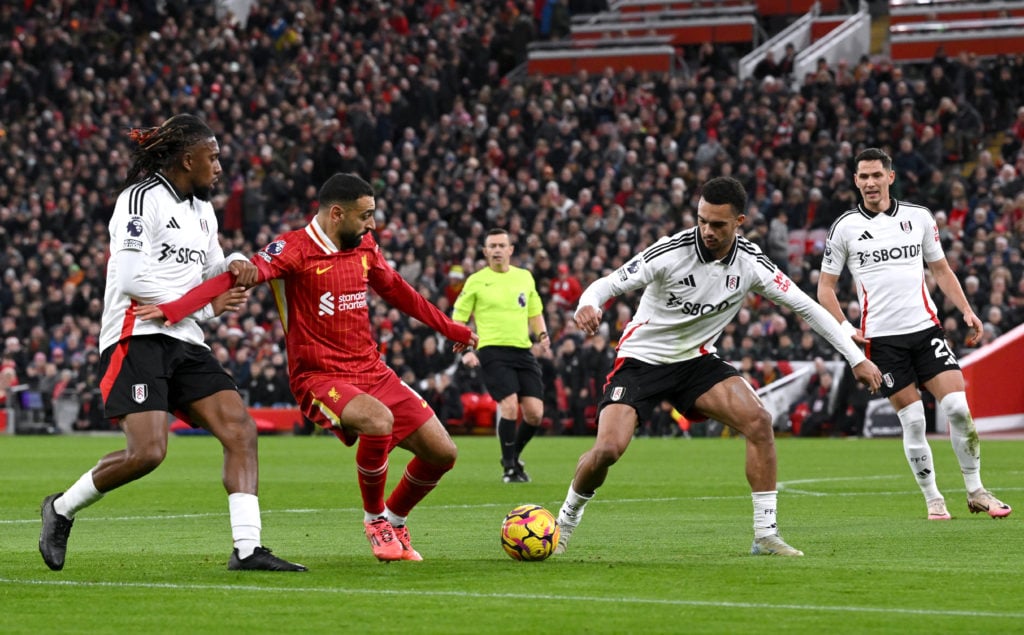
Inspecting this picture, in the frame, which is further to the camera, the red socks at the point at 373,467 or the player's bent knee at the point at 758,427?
the player's bent knee at the point at 758,427

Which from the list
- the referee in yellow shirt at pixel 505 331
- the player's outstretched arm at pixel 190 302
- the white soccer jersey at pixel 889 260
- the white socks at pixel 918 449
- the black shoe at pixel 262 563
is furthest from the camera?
the referee in yellow shirt at pixel 505 331

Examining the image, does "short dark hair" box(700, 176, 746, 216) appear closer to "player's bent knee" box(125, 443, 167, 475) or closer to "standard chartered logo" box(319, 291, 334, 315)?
"standard chartered logo" box(319, 291, 334, 315)

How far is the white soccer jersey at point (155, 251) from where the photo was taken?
8438 millimetres

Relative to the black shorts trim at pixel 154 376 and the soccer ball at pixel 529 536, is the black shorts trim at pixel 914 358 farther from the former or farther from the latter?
the black shorts trim at pixel 154 376

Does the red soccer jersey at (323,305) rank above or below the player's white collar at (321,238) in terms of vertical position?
below

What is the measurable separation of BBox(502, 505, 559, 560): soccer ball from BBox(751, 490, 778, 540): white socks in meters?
1.17

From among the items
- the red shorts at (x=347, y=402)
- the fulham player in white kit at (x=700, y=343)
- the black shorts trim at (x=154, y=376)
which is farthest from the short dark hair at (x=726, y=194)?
the black shorts trim at (x=154, y=376)

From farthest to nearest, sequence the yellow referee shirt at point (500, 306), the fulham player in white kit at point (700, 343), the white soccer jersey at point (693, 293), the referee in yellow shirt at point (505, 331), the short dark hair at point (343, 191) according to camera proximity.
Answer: the yellow referee shirt at point (500, 306) < the referee in yellow shirt at point (505, 331) < the white soccer jersey at point (693, 293) < the fulham player in white kit at point (700, 343) < the short dark hair at point (343, 191)

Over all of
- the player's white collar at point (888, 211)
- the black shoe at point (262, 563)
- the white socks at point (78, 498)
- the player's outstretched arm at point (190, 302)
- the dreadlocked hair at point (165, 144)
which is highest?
the dreadlocked hair at point (165, 144)

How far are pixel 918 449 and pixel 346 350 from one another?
5.09 m

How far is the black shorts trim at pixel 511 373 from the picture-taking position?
1720 cm

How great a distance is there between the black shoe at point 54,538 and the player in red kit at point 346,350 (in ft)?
4.82

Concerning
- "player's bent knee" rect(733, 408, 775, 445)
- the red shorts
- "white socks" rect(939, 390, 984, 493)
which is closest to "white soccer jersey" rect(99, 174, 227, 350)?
the red shorts

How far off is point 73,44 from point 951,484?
107 ft
